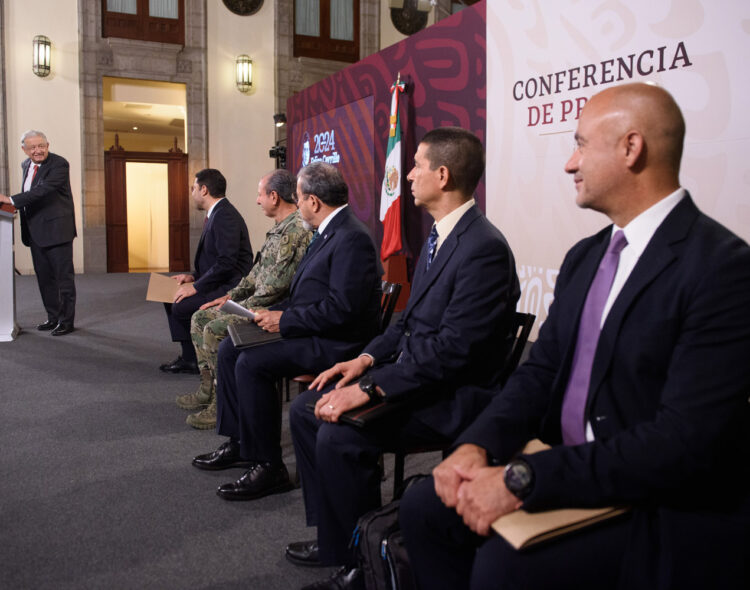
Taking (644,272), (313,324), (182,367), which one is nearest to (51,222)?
(182,367)

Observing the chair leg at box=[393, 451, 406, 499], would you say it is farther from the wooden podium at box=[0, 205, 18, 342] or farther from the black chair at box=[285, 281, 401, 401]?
the wooden podium at box=[0, 205, 18, 342]

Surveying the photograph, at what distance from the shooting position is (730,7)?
137 inches

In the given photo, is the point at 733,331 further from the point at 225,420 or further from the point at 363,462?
the point at 225,420

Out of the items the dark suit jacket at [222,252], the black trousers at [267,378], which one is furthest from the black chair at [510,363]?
the dark suit jacket at [222,252]

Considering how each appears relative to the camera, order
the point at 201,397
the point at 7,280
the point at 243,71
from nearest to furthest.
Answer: the point at 201,397
the point at 7,280
the point at 243,71

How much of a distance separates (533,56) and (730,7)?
5.24ft

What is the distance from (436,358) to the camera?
6.01 ft

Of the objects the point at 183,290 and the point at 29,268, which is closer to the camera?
the point at 183,290

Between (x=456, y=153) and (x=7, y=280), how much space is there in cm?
508

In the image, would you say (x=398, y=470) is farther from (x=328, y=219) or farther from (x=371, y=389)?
(x=328, y=219)

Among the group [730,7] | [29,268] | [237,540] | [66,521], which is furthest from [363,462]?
[29,268]

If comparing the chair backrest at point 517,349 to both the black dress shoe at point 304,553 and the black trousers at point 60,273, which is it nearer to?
the black dress shoe at point 304,553

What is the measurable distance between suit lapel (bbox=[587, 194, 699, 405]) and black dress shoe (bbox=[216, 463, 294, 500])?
169 cm

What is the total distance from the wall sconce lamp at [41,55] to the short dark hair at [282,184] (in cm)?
923
